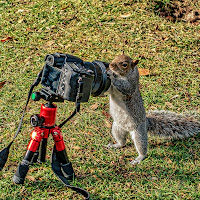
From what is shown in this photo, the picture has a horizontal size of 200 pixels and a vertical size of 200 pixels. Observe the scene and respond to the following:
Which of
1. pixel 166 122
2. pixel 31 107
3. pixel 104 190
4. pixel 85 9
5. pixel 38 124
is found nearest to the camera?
pixel 38 124

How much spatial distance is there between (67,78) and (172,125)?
150cm

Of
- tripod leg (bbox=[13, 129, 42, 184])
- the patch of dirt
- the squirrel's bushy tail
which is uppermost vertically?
tripod leg (bbox=[13, 129, 42, 184])

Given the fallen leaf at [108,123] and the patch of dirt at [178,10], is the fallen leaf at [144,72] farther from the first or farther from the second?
the patch of dirt at [178,10]

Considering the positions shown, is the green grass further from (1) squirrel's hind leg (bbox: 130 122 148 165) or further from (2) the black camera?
(2) the black camera

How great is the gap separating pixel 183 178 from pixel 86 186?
85cm

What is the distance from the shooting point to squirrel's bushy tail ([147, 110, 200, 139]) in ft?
10.2

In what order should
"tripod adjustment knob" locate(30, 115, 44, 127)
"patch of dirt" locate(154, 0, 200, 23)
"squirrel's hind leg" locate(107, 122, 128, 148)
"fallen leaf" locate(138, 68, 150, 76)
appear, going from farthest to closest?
"patch of dirt" locate(154, 0, 200, 23)
"fallen leaf" locate(138, 68, 150, 76)
"squirrel's hind leg" locate(107, 122, 128, 148)
"tripod adjustment knob" locate(30, 115, 44, 127)

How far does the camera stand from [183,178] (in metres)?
2.74

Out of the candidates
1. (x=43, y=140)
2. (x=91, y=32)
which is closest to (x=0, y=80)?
(x=91, y=32)

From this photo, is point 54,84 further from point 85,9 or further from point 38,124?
point 85,9

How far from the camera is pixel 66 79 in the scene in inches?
81.0

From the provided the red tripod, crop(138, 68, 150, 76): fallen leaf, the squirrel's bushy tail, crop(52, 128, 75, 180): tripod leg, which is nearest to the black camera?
the red tripod

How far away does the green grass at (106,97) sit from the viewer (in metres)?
2.64

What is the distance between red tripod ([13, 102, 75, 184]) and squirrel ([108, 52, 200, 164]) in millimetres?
592
